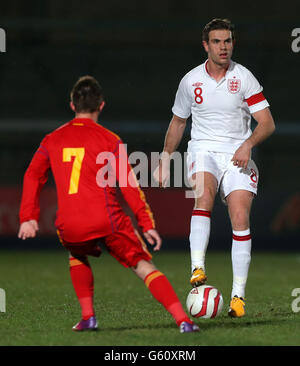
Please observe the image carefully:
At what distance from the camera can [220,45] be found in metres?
6.20

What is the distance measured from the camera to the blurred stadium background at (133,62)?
61.4ft

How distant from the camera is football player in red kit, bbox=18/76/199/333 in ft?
15.4

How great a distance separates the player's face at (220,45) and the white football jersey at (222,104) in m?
0.16

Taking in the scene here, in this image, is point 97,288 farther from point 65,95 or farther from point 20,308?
point 65,95

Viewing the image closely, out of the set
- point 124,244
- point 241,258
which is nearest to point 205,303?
point 241,258

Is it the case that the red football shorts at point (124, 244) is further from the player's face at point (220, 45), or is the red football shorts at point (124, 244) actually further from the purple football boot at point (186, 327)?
the player's face at point (220, 45)

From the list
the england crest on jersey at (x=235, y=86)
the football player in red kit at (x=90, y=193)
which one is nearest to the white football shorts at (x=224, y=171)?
the england crest on jersey at (x=235, y=86)

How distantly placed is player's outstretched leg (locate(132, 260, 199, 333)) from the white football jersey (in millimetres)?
1778

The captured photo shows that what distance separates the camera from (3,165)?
18.8 metres

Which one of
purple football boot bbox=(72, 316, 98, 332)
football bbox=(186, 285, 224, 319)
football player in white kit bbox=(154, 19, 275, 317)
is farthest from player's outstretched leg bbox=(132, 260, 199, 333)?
football player in white kit bbox=(154, 19, 275, 317)

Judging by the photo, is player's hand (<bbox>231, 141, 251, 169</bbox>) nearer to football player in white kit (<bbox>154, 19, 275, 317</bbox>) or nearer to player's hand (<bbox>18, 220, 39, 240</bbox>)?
football player in white kit (<bbox>154, 19, 275, 317</bbox>)

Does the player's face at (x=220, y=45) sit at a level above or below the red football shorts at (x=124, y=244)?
above
